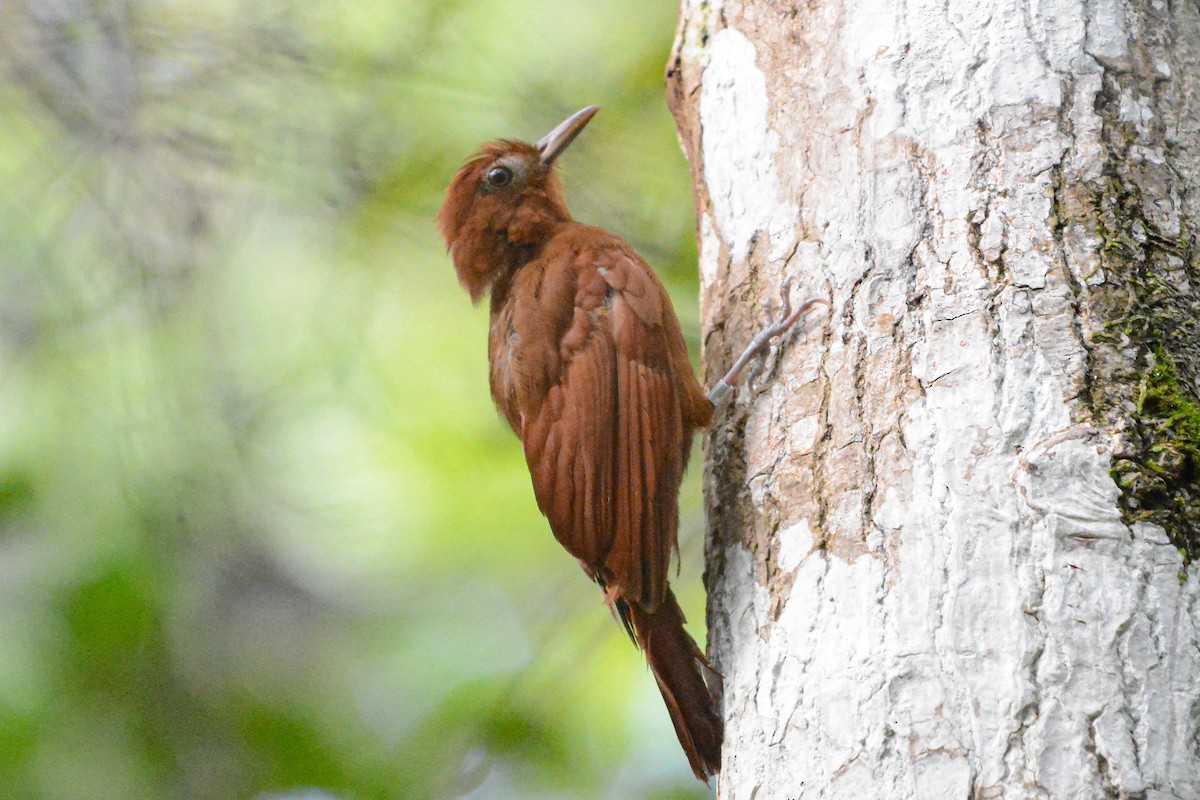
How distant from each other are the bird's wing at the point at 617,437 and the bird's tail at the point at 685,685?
7cm

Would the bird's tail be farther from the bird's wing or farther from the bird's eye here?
the bird's eye

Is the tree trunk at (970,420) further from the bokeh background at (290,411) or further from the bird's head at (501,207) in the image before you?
the bokeh background at (290,411)

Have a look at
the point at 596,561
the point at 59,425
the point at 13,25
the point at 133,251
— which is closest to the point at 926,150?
the point at 596,561

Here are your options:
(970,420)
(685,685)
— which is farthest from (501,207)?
(970,420)

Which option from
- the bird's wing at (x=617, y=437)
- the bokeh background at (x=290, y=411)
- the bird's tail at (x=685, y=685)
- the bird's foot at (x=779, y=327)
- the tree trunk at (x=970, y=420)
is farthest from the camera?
the bokeh background at (x=290, y=411)

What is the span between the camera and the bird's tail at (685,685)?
226 centimetres

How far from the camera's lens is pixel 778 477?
2.09m

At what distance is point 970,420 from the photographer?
1748mm

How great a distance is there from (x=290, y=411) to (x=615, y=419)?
5.15 feet

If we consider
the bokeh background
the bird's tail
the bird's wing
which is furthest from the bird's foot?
the bokeh background

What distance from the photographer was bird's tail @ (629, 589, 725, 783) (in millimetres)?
2256

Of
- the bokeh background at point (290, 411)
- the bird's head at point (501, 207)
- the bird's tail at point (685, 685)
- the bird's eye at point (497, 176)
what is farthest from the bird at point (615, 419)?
the bokeh background at point (290, 411)

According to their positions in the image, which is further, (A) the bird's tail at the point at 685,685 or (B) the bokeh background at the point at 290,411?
(B) the bokeh background at the point at 290,411

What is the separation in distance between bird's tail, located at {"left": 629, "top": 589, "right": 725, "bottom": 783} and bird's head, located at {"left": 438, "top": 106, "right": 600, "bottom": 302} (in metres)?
1.21
